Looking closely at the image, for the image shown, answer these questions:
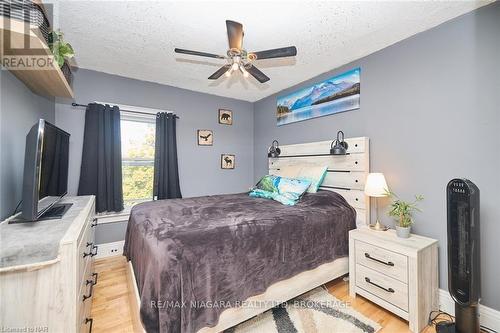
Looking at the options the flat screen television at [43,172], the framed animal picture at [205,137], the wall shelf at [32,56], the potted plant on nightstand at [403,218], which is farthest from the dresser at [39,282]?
the framed animal picture at [205,137]

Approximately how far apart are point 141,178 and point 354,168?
294 centimetres

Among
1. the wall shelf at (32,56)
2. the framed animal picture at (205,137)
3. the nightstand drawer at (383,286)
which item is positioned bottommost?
the nightstand drawer at (383,286)

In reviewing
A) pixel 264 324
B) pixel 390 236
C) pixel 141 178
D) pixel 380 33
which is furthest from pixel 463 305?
pixel 141 178

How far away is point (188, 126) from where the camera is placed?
11.9ft

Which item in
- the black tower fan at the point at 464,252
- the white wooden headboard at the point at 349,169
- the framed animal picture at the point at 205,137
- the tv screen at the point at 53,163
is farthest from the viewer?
the framed animal picture at the point at 205,137

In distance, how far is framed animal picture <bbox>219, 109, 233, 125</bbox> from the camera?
3945mm

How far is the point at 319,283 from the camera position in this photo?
6.61ft

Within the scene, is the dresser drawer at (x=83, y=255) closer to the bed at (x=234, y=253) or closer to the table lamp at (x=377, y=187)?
the bed at (x=234, y=253)

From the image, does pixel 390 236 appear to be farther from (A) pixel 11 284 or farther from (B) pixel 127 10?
(B) pixel 127 10

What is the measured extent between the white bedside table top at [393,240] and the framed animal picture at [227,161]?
2455 mm

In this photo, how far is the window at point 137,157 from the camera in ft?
10.5

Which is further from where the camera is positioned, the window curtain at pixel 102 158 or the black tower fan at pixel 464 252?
the window curtain at pixel 102 158

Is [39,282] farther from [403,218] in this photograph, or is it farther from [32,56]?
[403,218]

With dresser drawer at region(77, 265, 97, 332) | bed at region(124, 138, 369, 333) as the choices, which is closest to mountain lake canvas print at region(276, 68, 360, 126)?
bed at region(124, 138, 369, 333)
